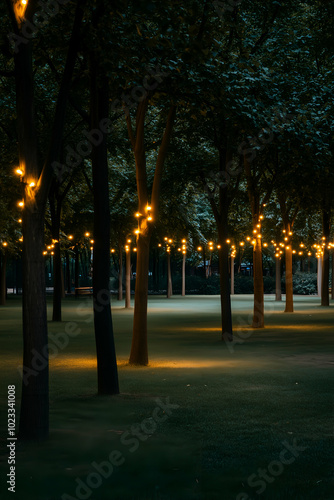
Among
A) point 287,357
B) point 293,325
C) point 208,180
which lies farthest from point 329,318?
point 287,357

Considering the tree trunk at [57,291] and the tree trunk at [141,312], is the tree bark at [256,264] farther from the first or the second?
the tree trunk at [141,312]

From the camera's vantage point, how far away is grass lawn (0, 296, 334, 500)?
723 cm

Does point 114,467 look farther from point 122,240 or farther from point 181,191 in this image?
point 122,240

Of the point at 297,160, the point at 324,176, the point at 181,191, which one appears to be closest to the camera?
the point at 297,160

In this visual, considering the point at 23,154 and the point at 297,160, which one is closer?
the point at 23,154

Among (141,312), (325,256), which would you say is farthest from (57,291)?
(325,256)

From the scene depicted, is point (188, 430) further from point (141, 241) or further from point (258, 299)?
point (258, 299)

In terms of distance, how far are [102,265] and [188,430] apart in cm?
401

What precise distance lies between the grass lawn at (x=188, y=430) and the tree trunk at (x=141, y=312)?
41 centimetres

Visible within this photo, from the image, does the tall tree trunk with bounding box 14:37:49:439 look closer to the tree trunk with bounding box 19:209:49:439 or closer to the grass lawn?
the tree trunk with bounding box 19:209:49:439

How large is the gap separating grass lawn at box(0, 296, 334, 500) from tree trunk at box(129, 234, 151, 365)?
0.41 meters

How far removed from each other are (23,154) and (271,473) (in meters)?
4.76

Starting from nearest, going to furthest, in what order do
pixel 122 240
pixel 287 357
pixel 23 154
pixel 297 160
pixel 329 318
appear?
pixel 23 154
pixel 297 160
pixel 287 357
pixel 329 318
pixel 122 240

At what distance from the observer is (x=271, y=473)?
302 inches
